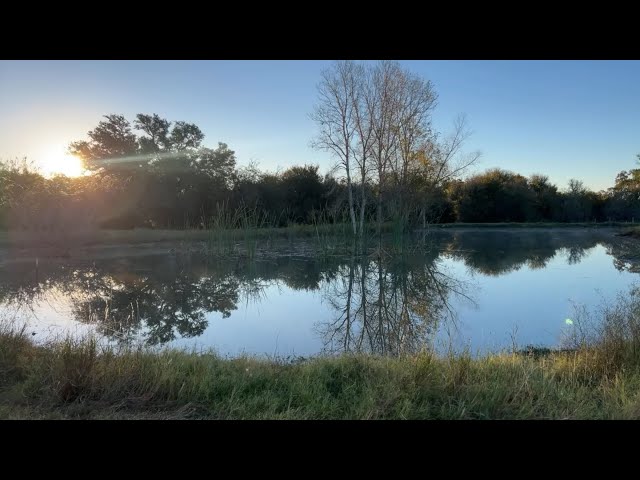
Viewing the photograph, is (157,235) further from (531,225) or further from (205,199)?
(531,225)

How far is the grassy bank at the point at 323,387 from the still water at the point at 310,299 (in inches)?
32.7

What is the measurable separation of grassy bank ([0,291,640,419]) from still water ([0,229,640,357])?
2.72 feet

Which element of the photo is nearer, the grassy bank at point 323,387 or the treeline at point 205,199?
the grassy bank at point 323,387

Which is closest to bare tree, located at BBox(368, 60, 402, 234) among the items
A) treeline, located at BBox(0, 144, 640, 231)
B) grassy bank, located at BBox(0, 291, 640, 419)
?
treeline, located at BBox(0, 144, 640, 231)

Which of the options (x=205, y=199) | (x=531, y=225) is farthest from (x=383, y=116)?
(x=531, y=225)

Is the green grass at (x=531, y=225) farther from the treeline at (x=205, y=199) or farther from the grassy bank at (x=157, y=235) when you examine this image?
the grassy bank at (x=157, y=235)

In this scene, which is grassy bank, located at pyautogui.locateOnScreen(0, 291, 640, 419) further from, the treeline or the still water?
the treeline

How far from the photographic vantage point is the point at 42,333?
185 inches

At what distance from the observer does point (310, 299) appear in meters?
7.27

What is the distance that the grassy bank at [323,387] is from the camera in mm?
2340

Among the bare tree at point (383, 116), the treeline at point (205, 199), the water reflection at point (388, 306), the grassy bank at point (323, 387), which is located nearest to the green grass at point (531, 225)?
the treeline at point (205, 199)
